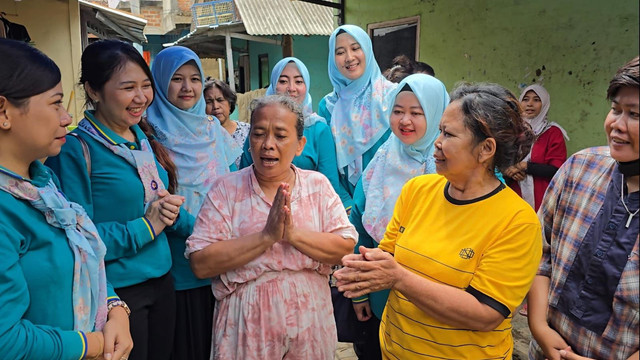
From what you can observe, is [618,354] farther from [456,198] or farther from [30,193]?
[30,193]

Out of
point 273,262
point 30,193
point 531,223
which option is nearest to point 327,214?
point 273,262

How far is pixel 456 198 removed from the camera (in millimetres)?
1702

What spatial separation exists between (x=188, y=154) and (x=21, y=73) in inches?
46.9

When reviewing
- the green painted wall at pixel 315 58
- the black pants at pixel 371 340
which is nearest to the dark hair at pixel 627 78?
the black pants at pixel 371 340

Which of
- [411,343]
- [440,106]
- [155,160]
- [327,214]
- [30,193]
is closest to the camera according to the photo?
[30,193]

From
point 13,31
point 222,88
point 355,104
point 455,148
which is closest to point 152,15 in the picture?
point 13,31

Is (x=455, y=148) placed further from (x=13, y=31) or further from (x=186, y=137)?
(x=13, y=31)

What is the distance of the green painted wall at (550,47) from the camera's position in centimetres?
380

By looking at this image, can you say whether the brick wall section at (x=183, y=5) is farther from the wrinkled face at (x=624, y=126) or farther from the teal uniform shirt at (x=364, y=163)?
the wrinkled face at (x=624, y=126)

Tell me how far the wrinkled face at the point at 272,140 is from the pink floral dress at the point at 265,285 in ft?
0.32

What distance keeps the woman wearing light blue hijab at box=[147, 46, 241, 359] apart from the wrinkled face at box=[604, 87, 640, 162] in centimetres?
188

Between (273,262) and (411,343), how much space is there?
65cm

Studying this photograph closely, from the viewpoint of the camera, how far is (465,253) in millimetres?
1571

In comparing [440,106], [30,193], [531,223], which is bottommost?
[531,223]
